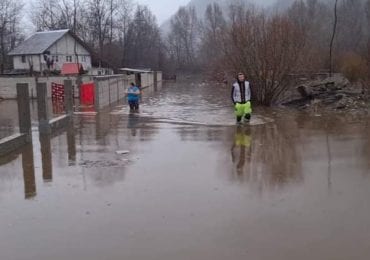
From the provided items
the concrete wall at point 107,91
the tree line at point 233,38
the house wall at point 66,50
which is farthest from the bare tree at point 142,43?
the concrete wall at point 107,91

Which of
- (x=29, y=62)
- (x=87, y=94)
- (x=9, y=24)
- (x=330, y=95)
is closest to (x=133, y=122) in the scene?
(x=330, y=95)

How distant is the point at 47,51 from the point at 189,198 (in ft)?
196

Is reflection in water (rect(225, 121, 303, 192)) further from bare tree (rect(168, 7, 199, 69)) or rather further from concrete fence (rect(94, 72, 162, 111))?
bare tree (rect(168, 7, 199, 69))

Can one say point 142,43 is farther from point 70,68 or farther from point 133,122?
point 133,122

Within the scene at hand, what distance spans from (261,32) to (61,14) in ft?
229

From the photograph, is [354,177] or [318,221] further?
[354,177]

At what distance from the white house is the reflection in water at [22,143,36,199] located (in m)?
51.1

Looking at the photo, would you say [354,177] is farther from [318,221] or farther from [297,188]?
[318,221]

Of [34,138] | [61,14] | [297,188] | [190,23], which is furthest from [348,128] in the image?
[190,23]

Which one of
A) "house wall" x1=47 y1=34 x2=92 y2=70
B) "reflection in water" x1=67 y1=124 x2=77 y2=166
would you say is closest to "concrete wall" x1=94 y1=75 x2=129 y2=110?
"reflection in water" x1=67 y1=124 x2=77 y2=166

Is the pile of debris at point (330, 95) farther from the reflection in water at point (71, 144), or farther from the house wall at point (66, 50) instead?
the house wall at point (66, 50)

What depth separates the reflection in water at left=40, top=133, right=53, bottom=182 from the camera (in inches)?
342

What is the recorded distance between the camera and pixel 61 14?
281 feet

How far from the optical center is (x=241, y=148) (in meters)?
11.1
